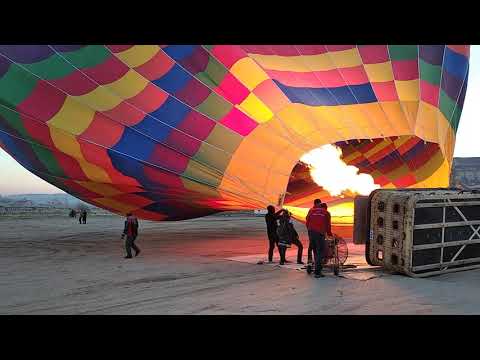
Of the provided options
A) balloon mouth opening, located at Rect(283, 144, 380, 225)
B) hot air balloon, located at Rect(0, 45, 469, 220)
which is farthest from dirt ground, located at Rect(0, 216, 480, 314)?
balloon mouth opening, located at Rect(283, 144, 380, 225)

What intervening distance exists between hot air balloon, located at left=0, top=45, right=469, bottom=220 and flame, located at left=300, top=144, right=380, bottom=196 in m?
2.07

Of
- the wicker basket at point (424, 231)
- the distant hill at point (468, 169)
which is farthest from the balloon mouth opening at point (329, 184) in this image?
the distant hill at point (468, 169)

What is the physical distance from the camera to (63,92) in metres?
10.4

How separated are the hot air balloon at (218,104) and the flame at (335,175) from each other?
6.80 ft

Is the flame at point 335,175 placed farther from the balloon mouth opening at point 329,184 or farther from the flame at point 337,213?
the flame at point 337,213

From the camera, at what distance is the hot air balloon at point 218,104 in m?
10.1

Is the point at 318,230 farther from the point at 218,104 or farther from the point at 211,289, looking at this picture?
the point at 218,104

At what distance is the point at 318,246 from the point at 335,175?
5.39 meters

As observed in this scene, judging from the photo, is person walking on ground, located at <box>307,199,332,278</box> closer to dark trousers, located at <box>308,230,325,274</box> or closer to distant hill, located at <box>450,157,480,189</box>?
dark trousers, located at <box>308,230,325,274</box>
